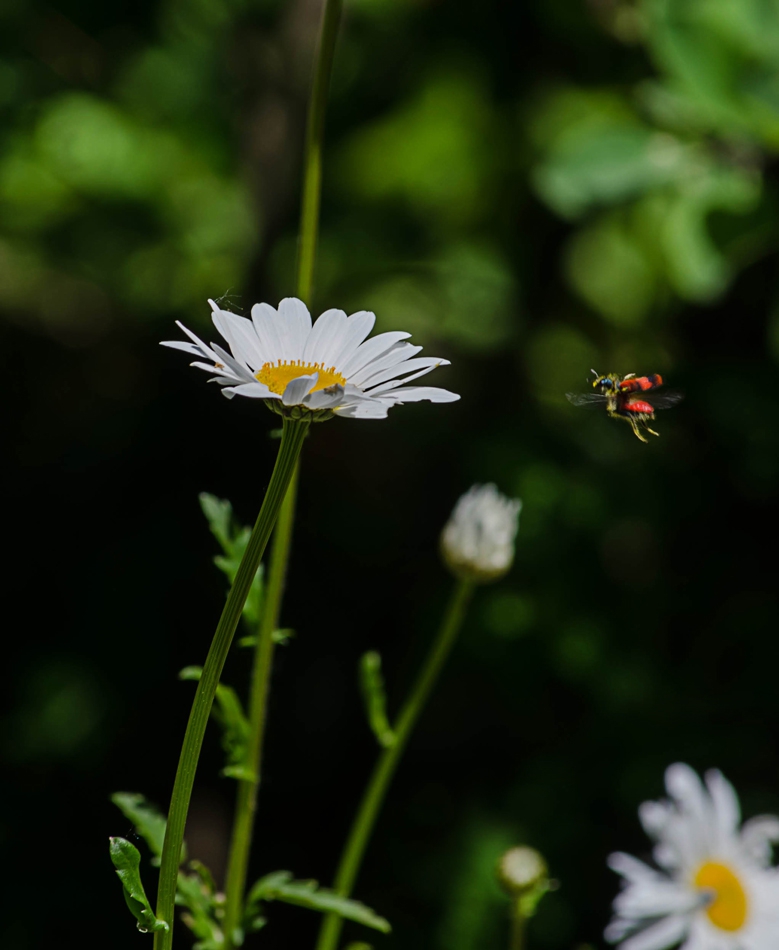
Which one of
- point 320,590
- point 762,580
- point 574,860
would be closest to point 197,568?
point 320,590

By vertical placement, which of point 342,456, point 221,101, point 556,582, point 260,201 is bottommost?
point 556,582

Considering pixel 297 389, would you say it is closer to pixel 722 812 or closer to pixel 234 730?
pixel 234 730

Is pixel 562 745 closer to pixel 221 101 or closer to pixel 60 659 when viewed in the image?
pixel 60 659

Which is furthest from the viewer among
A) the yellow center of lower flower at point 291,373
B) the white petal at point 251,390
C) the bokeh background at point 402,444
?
the bokeh background at point 402,444

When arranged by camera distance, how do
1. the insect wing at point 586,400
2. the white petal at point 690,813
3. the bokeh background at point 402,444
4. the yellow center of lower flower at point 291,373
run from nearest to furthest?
the yellow center of lower flower at point 291,373 → the insect wing at point 586,400 → the white petal at point 690,813 → the bokeh background at point 402,444

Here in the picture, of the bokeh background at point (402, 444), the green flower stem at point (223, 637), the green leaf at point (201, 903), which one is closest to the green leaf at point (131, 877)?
the green flower stem at point (223, 637)

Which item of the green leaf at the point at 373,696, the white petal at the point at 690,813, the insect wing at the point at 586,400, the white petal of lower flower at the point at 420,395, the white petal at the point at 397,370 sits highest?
the insect wing at the point at 586,400

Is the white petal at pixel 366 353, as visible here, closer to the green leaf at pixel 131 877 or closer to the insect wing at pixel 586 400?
the insect wing at pixel 586 400
